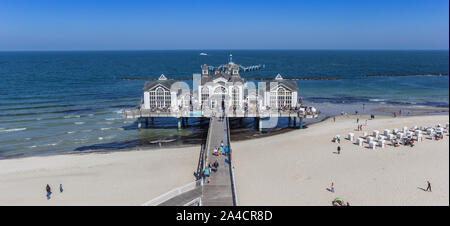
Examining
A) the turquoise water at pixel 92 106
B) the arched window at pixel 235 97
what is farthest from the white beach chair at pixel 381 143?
the turquoise water at pixel 92 106

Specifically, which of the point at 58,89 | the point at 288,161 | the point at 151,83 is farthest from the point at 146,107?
the point at 58,89

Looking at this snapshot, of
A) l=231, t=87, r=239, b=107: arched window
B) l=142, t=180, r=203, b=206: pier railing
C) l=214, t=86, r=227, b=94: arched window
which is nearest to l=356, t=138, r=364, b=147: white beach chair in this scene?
l=231, t=87, r=239, b=107: arched window

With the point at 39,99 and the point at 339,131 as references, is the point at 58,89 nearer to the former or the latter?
the point at 39,99

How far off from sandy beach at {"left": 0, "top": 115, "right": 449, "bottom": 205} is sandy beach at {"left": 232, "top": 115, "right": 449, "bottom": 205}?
0.05m

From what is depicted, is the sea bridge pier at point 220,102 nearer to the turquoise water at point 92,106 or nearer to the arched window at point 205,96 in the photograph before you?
the arched window at point 205,96

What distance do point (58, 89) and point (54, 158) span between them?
124 ft

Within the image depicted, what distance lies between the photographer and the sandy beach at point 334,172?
1853 cm

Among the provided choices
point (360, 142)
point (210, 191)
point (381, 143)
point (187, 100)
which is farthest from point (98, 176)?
point (381, 143)

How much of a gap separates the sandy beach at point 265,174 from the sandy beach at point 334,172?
0.05m

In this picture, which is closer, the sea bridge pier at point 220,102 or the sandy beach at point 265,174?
the sandy beach at point 265,174

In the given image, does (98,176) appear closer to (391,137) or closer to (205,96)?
(205,96)

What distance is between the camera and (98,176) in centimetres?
2220

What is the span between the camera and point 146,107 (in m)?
36.1

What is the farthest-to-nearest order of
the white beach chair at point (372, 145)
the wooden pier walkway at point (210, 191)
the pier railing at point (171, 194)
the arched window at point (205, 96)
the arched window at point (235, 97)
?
the arched window at point (235, 97) < the arched window at point (205, 96) < the white beach chair at point (372, 145) < the wooden pier walkway at point (210, 191) < the pier railing at point (171, 194)
